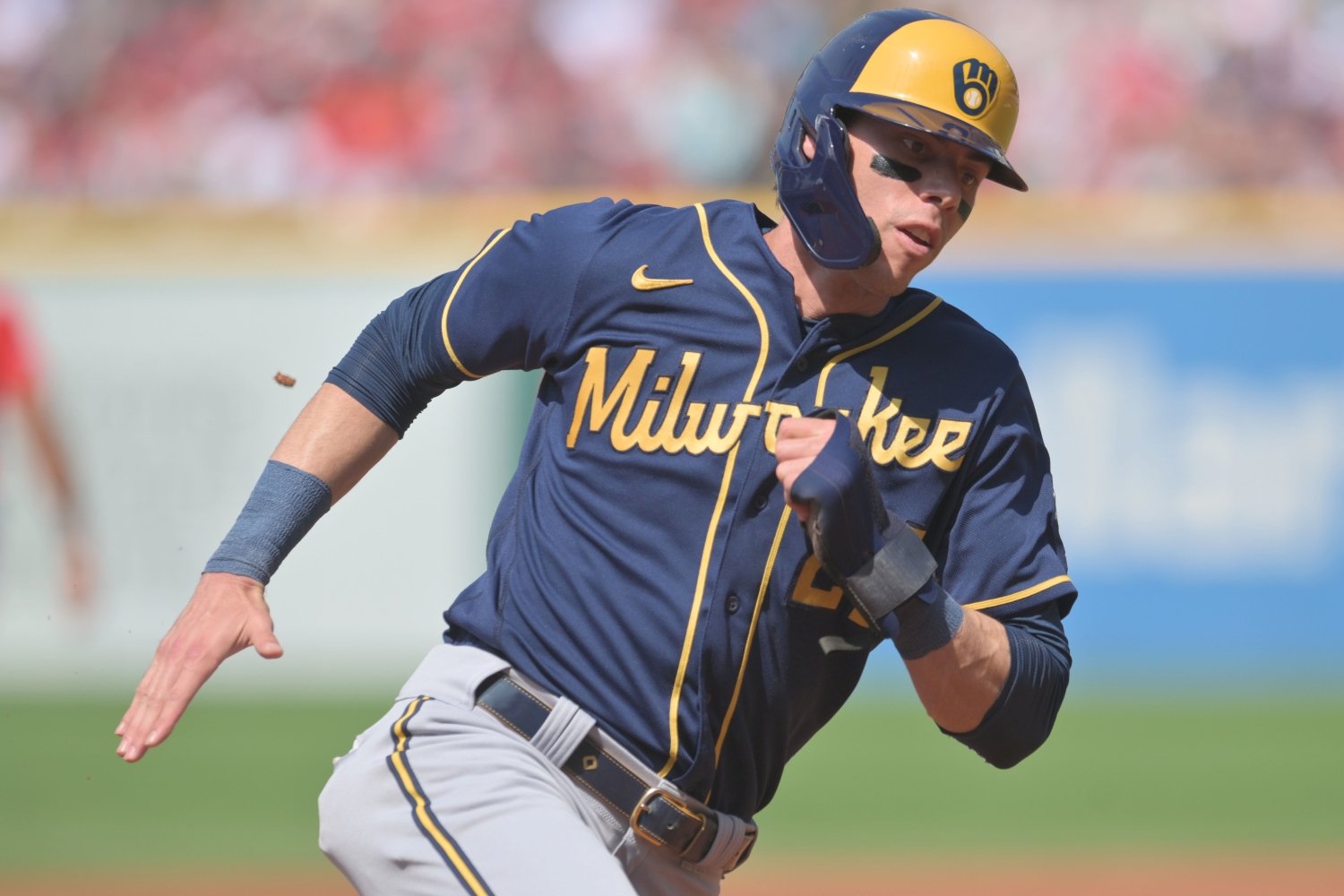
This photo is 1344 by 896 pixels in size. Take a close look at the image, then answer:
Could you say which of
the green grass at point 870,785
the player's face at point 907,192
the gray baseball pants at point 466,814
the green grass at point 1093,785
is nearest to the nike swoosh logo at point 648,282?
the player's face at point 907,192

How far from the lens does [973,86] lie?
2.88 meters

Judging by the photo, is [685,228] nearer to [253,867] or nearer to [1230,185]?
[253,867]

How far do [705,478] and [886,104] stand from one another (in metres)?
0.71

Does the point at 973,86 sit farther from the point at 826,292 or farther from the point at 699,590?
the point at 699,590

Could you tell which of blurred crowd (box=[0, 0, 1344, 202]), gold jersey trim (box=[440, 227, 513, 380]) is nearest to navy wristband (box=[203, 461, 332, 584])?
gold jersey trim (box=[440, 227, 513, 380])

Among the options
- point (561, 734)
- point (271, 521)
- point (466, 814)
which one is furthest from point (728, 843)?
point (271, 521)

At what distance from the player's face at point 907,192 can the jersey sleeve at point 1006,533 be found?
29cm

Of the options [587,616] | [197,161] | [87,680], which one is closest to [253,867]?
[87,680]

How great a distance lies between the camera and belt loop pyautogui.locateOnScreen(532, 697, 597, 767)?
9.15 feet

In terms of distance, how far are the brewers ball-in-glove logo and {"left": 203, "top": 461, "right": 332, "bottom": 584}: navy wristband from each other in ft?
4.27

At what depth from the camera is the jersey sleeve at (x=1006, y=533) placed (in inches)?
113

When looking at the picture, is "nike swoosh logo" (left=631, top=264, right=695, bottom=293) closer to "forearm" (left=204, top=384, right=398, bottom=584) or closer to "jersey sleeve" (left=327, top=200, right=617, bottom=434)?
"jersey sleeve" (left=327, top=200, right=617, bottom=434)

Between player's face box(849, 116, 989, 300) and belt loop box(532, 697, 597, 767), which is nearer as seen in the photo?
belt loop box(532, 697, 597, 767)

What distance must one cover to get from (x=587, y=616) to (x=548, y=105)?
28.8ft
